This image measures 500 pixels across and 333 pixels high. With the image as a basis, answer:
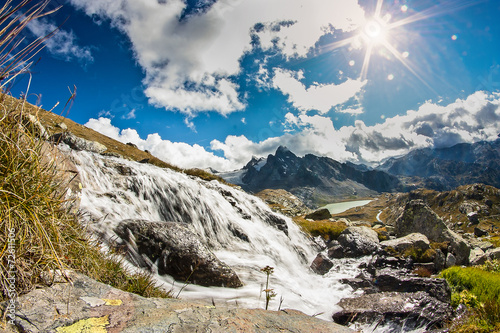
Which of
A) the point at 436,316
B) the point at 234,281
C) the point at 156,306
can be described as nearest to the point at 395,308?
the point at 436,316

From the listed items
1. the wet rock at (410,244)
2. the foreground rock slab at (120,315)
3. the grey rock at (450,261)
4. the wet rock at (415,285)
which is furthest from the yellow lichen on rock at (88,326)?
the wet rock at (410,244)

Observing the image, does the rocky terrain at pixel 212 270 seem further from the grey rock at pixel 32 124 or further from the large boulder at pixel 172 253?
the grey rock at pixel 32 124

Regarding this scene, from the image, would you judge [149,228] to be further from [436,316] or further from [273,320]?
[436,316]

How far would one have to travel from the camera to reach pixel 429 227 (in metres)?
31.7

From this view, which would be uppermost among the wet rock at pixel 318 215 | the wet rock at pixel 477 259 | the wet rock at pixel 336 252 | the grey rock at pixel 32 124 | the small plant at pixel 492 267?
the wet rock at pixel 318 215

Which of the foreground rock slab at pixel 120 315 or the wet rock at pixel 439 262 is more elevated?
the wet rock at pixel 439 262

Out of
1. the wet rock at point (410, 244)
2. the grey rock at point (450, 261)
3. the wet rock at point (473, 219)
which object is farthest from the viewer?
the wet rock at point (473, 219)

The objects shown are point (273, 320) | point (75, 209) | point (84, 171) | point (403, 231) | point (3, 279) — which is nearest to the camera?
point (3, 279)

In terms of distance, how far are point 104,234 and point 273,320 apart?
26.1 ft

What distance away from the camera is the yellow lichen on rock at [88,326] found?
9.14ft

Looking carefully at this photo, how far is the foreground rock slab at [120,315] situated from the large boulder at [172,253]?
557 cm

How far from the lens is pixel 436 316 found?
9.20 metres

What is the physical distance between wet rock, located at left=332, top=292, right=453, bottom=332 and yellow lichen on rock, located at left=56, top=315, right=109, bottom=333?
8267 mm

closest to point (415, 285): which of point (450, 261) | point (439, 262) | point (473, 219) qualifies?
point (439, 262)
